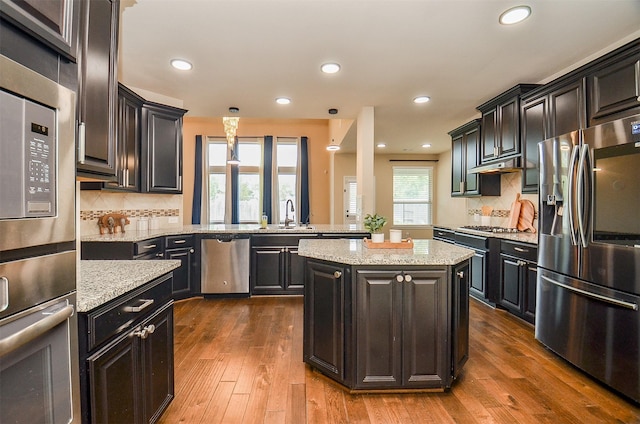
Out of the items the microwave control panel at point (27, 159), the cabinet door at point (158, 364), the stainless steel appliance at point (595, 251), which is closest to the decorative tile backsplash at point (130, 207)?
the cabinet door at point (158, 364)

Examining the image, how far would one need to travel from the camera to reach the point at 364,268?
1.97 metres

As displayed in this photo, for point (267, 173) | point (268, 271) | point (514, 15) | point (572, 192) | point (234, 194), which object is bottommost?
point (268, 271)

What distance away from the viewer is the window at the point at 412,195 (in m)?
8.15

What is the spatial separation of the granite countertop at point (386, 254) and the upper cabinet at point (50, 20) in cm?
157

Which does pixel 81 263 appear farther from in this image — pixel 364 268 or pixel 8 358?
pixel 364 268

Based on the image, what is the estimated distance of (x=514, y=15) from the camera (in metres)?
2.19

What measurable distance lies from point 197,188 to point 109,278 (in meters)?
6.58

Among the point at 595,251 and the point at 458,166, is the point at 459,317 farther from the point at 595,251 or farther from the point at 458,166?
the point at 458,166

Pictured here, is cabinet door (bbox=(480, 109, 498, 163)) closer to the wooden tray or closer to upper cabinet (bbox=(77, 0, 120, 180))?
the wooden tray

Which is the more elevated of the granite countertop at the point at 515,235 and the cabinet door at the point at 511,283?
the granite countertop at the point at 515,235

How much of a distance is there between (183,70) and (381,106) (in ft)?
7.91

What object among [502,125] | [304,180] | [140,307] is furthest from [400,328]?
[304,180]

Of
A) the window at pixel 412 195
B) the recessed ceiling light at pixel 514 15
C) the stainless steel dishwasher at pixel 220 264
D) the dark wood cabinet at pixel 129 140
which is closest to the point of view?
the recessed ceiling light at pixel 514 15

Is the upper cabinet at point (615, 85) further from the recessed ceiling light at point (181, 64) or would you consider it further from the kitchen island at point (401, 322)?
the recessed ceiling light at point (181, 64)
